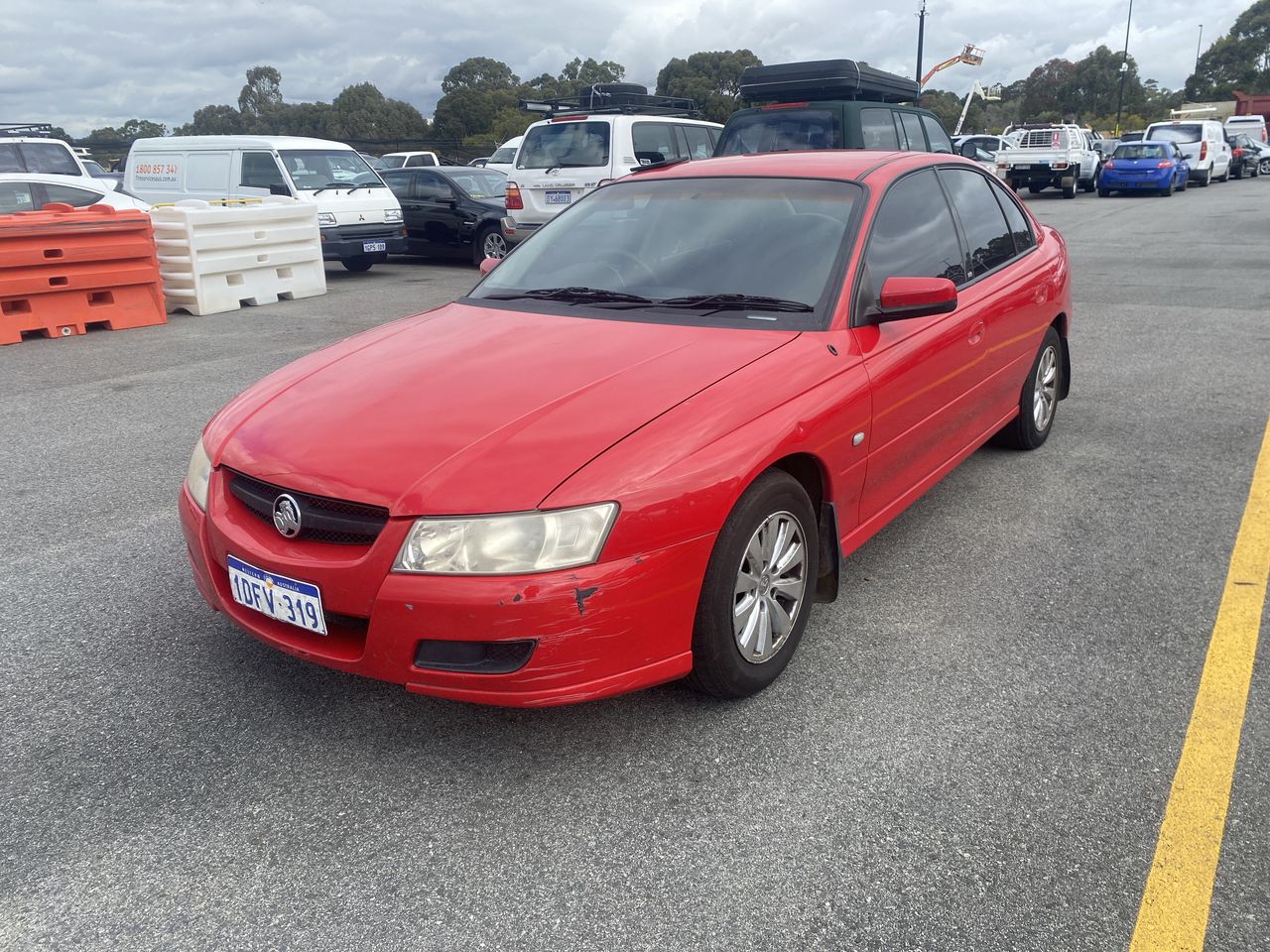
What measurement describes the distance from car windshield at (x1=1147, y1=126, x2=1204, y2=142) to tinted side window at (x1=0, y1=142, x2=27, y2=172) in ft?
92.6

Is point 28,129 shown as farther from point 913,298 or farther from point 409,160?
point 913,298

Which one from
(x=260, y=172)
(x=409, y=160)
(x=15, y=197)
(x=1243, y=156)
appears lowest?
(x=15, y=197)

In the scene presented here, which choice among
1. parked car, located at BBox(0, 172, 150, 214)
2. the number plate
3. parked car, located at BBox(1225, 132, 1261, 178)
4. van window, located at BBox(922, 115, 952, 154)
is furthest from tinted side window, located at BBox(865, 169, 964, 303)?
parked car, located at BBox(1225, 132, 1261, 178)

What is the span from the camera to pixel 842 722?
2908mm

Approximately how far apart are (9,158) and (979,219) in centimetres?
1432

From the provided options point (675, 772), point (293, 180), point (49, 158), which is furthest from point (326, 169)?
point (675, 772)

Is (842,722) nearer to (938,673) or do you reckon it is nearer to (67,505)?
(938,673)

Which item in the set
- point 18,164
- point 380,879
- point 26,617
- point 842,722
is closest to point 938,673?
point 842,722

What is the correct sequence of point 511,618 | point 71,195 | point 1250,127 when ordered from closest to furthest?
point 511,618
point 71,195
point 1250,127

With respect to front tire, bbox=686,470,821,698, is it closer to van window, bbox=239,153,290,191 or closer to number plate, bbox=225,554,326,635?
number plate, bbox=225,554,326,635

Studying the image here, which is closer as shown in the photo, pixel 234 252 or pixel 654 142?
pixel 234 252

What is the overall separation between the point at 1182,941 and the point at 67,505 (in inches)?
187

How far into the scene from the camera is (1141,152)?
2581cm

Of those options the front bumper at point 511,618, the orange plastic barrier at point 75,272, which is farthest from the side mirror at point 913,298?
the orange plastic barrier at point 75,272
